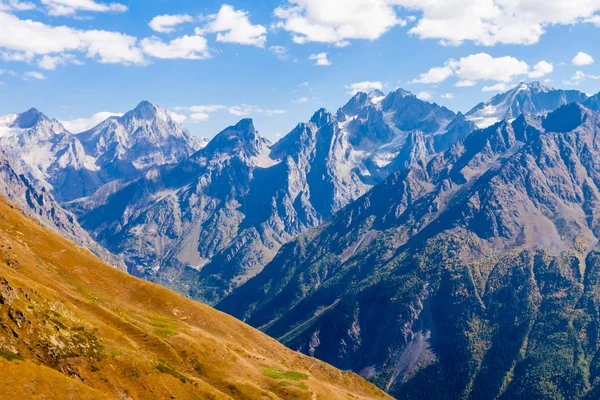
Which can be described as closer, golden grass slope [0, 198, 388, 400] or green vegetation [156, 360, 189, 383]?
golden grass slope [0, 198, 388, 400]

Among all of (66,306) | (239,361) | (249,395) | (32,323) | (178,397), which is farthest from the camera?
(239,361)

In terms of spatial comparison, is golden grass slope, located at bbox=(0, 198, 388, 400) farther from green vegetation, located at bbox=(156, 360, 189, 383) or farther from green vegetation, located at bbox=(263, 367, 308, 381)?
green vegetation, located at bbox=(263, 367, 308, 381)

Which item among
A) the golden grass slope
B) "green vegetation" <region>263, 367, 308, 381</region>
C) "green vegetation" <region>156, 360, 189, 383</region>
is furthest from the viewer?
"green vegetation" <region>263, 367, 308, 381</region>

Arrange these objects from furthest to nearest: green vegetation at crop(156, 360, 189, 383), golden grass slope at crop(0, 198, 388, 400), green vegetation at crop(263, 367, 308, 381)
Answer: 1. green vegetation at crop(263, 367, 308, 381)
2. green vegetation at crop(156, 360, 189, 383)
3. golden grass slope at crop(0, 198, 388, 400)

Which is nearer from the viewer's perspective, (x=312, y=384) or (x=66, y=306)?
(x=66, y=306)

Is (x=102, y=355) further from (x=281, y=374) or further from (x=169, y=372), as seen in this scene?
(x=281, y=374)

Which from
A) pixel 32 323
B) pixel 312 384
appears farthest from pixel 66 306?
pixel 312 384

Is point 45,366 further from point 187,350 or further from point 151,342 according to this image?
point 187,350

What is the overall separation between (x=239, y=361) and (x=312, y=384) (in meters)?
28.9

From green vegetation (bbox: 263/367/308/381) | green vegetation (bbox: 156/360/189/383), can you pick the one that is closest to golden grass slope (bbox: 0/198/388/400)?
green vegetation (bbox: 156/360/189/383)

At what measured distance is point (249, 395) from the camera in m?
152

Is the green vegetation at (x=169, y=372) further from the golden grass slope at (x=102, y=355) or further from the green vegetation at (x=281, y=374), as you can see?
the green vegetation at (x=281, y=374)

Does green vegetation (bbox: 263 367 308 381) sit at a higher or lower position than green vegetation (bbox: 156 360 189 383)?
lower

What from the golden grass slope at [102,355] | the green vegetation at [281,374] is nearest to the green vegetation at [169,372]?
the golden grass slope at [102,355]
